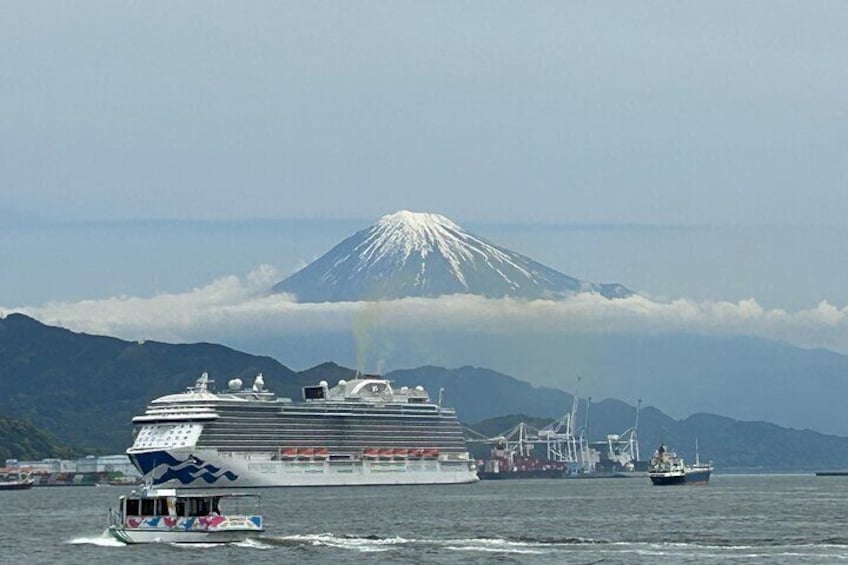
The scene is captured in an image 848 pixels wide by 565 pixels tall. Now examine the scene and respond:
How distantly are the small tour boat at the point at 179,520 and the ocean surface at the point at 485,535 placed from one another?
84cm

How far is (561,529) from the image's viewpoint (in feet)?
399

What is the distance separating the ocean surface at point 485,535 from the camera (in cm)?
9506

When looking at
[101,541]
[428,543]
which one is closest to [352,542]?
[428,543]

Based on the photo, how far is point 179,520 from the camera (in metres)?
102

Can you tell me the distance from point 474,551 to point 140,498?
19791 mm

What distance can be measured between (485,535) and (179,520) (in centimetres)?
2128

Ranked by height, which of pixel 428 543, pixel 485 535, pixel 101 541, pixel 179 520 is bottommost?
pixel 428 543

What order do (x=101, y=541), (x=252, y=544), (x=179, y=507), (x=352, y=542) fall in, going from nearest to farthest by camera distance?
(x=252, y=544), (x=179, y=507), (x=352, y=542), (x=101, y=541)

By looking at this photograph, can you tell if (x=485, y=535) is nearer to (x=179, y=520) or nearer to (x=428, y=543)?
(x=428, y=543)

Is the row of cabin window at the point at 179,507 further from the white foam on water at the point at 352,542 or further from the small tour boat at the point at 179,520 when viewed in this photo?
the white foam on water at the point at 352,542

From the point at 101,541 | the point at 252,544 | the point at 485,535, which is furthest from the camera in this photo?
the point at 485,535

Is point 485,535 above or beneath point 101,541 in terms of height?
beneath

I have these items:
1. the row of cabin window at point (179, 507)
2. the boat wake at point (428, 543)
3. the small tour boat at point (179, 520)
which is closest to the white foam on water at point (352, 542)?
the boat wake at point (428, 543)

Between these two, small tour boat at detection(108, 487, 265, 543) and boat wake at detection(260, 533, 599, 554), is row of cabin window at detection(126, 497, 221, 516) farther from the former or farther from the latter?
boat wake at detection(260, 533, 599, 554)
